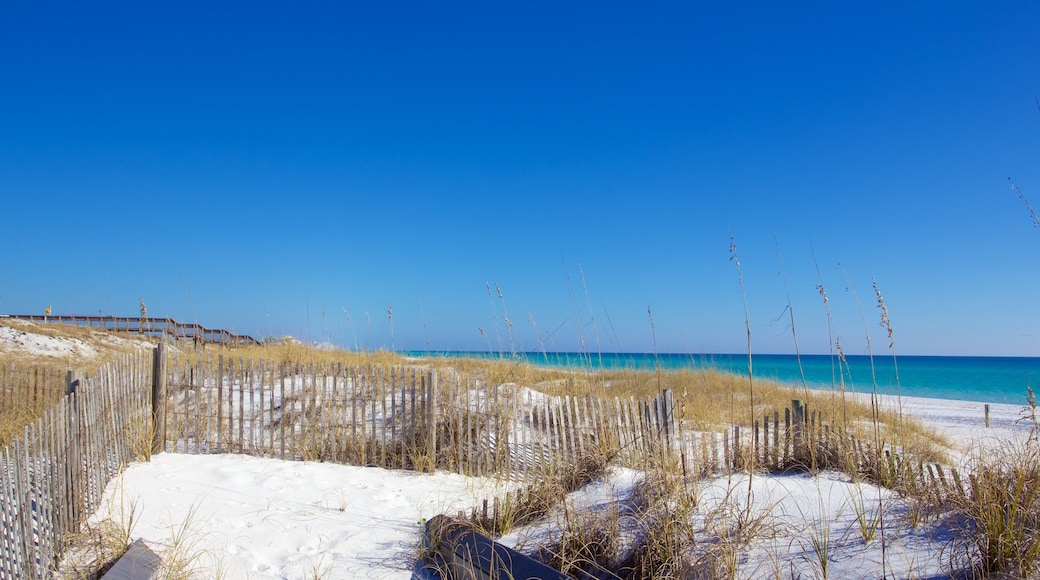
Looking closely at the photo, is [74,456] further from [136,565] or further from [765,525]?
[765,525]

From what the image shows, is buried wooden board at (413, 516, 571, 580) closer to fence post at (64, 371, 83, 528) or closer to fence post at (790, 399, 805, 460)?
fence post at (64, 371, 83, 528)

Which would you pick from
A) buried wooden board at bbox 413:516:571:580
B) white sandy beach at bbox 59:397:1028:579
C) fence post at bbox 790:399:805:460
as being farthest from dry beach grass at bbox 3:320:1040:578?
fence post at bbox 790:399:805:460

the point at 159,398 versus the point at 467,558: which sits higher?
the point at 159,398

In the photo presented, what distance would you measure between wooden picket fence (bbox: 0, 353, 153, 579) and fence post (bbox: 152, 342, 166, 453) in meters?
0.23

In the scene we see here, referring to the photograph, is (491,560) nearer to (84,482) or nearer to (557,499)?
(557,499)

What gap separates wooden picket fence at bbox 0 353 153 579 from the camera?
316 cm

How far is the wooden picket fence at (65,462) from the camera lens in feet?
10.4

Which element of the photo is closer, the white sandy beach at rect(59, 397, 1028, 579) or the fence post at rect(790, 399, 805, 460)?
the white sandy beach at rect(59, 397, 1028, 579)

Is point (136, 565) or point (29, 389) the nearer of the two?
point (136, 565)

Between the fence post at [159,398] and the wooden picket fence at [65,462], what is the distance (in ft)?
0.76

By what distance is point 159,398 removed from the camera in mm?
6551

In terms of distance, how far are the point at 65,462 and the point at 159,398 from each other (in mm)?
2783

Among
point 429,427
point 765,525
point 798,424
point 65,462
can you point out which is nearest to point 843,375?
point 798,424

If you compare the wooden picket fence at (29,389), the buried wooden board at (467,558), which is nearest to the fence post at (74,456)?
the buried wooden board at (467,558)
